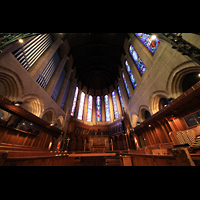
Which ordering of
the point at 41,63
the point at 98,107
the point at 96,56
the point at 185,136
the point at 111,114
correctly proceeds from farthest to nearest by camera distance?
the point at 98,107 → the point at 96,56 → the point at 111,114 → the point at 41,63 → the point at 185,136

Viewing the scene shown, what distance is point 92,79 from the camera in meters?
22.5

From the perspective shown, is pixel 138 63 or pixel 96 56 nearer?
pixel 138 63

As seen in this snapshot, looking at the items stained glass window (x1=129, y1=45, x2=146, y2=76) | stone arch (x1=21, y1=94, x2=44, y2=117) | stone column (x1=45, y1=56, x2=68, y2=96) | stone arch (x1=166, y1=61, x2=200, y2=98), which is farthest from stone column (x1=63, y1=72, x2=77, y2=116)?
stone arch (x1=166, y1=61, x2=200, y2=98)

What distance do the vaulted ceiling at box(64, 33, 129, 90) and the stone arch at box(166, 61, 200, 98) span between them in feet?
36.6

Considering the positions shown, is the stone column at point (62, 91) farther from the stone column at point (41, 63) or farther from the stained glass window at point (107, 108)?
the stained glass window at point (107, 108)

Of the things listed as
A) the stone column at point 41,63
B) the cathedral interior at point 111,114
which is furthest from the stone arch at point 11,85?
the stone column at point 41,63

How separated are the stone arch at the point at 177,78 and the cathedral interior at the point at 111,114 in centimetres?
5

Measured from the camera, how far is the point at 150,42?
880cm

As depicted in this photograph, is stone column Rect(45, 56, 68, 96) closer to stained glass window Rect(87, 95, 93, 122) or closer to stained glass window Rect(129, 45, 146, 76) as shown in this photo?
stained glass window Rect(87, 95, 93, 122)

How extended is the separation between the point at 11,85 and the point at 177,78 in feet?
38.9

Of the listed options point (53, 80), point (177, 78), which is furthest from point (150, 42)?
point (53, 80)

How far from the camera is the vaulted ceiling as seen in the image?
1513cm

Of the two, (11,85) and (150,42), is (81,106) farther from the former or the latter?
(150,42)
